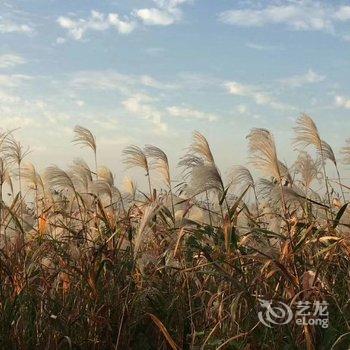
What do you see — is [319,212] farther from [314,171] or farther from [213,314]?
[213,314]

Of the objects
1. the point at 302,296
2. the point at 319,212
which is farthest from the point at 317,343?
the point at 319,212

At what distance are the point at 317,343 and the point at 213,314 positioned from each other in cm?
58

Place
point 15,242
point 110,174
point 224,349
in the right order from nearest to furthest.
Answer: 1. point 224,349
2. point 15,242
3. point 110,174

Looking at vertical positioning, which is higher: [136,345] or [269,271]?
[269,271]

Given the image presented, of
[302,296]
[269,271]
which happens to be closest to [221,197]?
[269,271]

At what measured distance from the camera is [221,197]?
11.9 feet

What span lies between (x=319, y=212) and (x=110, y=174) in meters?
2.42

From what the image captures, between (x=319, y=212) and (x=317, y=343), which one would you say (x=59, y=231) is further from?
(x=317, y=343)

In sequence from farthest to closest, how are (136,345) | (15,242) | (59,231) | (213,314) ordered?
(59,231)
(15,242)
(136,345)
(213,314)

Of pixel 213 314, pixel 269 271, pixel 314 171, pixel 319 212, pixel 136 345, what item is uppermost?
pixel 314 171

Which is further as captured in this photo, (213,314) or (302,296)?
(213,314)

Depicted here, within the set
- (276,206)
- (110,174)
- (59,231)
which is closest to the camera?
(276,206)

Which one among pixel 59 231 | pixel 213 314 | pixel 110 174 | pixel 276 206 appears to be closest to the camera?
pixel 213 314

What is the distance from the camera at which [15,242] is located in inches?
160
